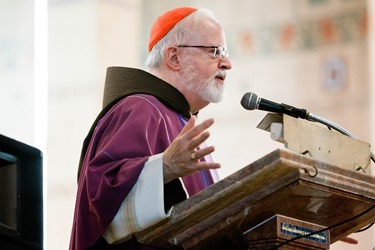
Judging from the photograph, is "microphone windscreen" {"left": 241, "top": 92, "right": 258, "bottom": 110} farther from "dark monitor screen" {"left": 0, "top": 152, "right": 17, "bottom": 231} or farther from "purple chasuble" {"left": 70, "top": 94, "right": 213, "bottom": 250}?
"dark monitor screen" {"left": 0, "top": 152, "right": 17, "bottom": 231}

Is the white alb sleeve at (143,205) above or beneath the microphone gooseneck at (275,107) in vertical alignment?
beneath

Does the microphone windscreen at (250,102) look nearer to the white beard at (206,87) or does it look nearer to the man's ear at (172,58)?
the white beard at (206,87)

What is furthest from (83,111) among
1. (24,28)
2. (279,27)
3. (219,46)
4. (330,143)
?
(330,143)

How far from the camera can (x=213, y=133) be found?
977 cm

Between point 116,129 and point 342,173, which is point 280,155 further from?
point 116,129

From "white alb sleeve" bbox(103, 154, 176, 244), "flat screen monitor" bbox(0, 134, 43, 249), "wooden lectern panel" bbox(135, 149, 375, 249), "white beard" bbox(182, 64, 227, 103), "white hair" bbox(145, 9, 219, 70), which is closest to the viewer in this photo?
"flat screen monitor" bbox(0, 134, 43, 249)

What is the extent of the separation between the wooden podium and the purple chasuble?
20 centimetres

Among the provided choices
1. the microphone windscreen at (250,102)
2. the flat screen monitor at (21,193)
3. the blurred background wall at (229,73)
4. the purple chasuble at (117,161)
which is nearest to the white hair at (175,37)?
the purple chasuble at (117,161)

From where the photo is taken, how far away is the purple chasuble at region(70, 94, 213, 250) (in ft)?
14.2

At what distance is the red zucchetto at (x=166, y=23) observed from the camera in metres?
5.50

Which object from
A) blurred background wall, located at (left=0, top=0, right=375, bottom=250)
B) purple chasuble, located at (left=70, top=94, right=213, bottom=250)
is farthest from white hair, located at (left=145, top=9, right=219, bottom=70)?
blurred background wall, located at (left=0, top=0, right=375, bottom=250)

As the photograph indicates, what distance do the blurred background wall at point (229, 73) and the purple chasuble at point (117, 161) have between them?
3.80 m

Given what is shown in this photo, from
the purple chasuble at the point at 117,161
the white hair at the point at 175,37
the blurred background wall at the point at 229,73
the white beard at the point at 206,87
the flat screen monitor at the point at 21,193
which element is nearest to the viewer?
the flat screen monitor at the point at 21,193

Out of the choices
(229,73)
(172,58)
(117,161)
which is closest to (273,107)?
(117,161)
